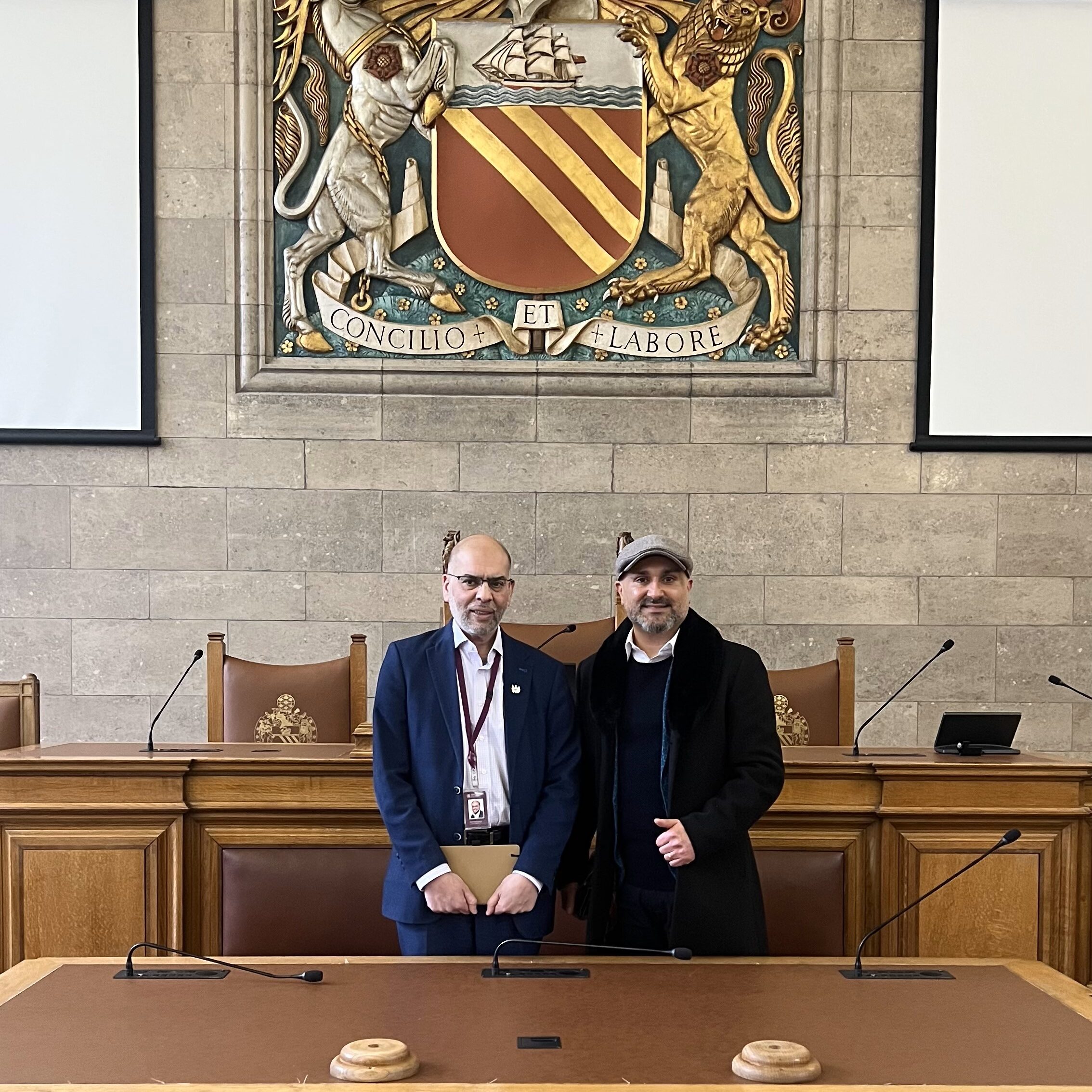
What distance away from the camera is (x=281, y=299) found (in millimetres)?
6699

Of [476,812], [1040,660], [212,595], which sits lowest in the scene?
[1040,660]

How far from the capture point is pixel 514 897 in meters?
2.80

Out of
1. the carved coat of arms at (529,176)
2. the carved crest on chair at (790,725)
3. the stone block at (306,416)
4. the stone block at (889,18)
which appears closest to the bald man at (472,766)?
the carved crest on chair at (790,725)

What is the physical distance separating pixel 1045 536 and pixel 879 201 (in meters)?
1.97

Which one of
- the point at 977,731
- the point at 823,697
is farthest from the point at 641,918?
the point at 823,697

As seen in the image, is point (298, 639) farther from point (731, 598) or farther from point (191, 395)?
point (731, 598)

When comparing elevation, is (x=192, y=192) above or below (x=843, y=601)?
above

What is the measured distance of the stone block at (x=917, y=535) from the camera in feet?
22.0

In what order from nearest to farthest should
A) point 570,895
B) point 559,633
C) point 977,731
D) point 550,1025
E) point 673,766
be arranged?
point 550,1025, point 673,766, point 570,895, point 977,731, point 559,633

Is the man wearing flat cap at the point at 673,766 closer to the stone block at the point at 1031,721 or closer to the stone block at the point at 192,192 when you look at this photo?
the stone block at the point at 1031,721

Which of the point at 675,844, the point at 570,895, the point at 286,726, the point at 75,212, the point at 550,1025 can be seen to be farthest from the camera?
the point at 75,212

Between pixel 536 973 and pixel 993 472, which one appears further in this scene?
pixel 993 472

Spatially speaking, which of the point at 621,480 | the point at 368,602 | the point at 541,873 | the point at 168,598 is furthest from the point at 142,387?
the point at 541,873

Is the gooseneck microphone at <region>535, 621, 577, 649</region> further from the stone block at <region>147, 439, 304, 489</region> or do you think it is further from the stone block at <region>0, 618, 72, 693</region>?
the stone block at <region>0, 618, 72, 693</region>
